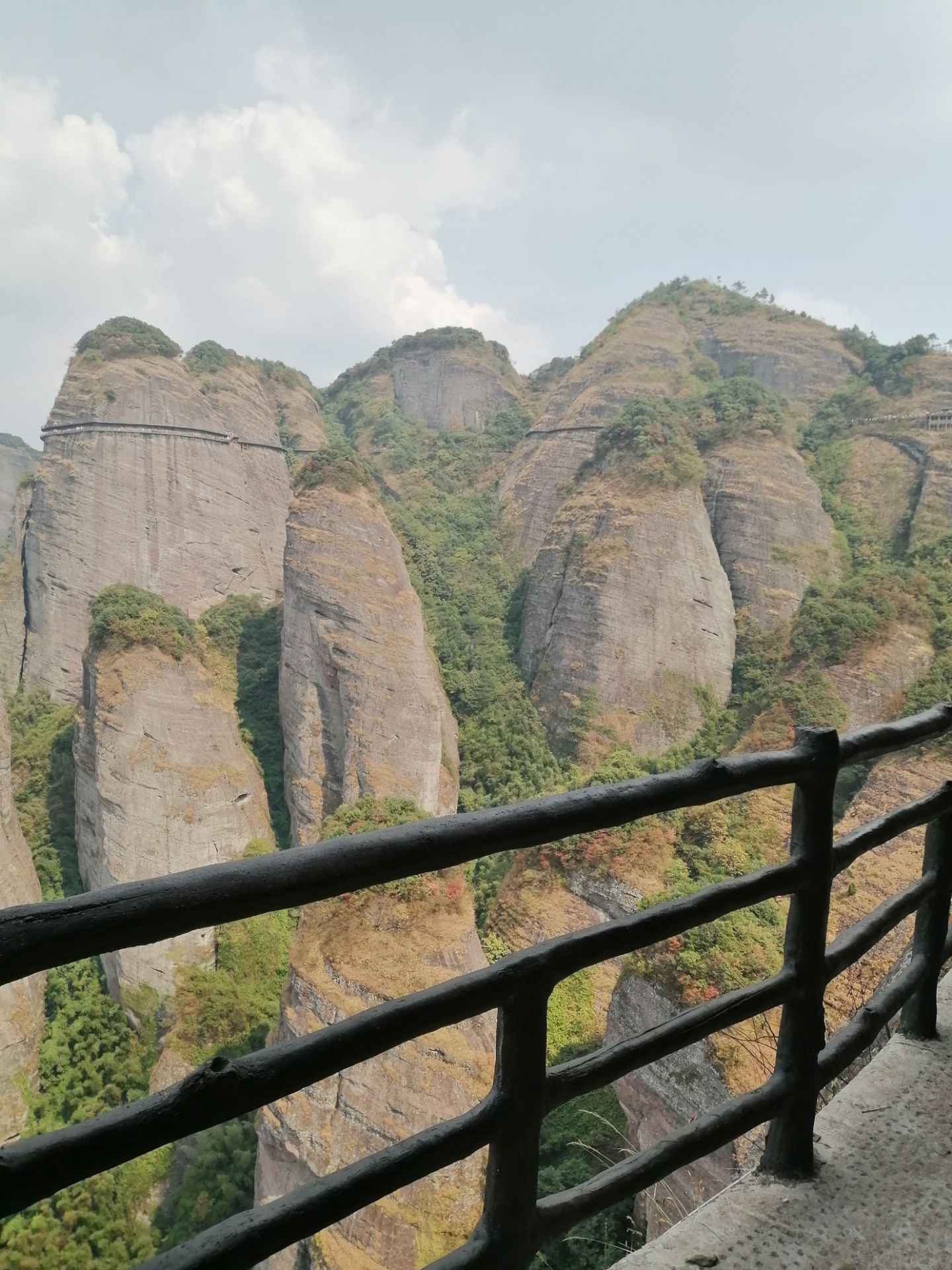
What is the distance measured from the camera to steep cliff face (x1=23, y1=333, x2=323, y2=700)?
28.2 m

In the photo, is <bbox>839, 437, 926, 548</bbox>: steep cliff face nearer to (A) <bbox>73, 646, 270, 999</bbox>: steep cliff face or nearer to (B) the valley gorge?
(B) the valley gorge

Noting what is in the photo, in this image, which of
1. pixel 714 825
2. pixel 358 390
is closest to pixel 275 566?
pixel 714 825

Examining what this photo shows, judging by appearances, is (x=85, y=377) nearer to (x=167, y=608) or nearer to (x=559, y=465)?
(x=167, y=608)

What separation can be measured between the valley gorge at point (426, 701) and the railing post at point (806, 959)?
84 centimetres

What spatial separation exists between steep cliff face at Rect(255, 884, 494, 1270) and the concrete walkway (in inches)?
280

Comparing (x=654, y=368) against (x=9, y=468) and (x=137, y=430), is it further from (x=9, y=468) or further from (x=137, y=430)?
(x=9, y=468)

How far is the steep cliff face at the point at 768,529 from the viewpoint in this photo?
88.0 ft

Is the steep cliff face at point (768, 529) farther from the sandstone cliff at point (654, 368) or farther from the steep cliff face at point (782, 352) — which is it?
the steep cliff face at point (782, 352)

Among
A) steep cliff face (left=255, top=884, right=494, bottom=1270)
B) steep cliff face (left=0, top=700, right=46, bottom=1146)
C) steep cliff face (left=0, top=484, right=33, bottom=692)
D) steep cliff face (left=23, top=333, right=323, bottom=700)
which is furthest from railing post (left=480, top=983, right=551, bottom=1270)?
steep cliff face (left=0, top=484, right=33, bottom=692)

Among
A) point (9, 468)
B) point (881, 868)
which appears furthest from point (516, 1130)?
point (9, 468)

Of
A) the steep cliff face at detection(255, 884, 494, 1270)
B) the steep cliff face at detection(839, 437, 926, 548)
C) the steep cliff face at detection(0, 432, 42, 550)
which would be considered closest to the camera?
the steep cliff face at detection(255, 884, 494, 1270)

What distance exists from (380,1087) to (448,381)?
53.3 m

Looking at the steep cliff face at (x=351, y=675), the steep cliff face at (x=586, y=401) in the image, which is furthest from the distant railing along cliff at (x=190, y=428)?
the steep cliff face at (x=351, y=675)

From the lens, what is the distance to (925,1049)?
2.13 m
